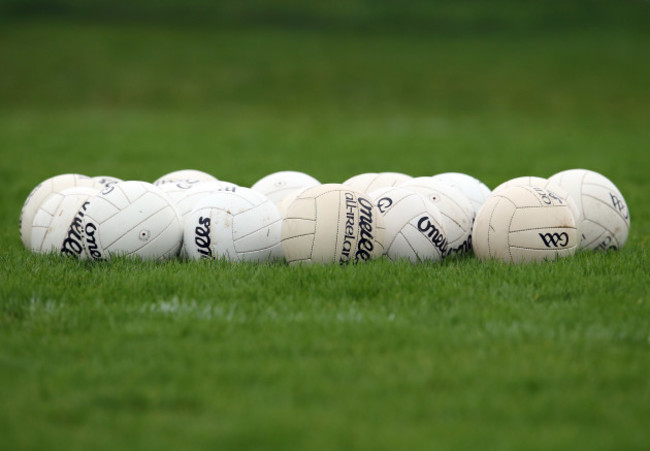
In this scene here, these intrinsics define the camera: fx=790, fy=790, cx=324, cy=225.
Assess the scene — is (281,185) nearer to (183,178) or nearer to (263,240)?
(183,178)

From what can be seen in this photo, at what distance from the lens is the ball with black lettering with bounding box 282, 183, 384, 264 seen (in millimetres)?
7219

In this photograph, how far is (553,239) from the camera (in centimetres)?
749

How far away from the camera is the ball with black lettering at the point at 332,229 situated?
284 inches

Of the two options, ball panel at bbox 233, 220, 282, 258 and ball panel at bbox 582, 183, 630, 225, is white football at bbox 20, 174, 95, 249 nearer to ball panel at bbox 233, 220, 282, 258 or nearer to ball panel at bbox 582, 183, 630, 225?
ball panel at bbox 233, 220, 282, 258

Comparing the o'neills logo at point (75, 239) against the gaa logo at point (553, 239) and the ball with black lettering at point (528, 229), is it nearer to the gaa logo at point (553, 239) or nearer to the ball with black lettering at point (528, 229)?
the ball with black lettering at point (528, 229)

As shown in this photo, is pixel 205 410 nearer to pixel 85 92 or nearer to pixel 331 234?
pixel 331 234

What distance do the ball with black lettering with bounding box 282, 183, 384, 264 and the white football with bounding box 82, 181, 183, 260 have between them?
1203 mm

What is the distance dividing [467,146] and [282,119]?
9.45 m

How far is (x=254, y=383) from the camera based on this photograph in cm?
469

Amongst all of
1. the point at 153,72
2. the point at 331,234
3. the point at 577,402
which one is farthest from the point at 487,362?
the point at 153,72

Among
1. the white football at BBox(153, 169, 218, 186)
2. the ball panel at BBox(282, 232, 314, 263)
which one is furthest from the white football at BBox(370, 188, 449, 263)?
the white football at BBox(153, 169, 218, 186)

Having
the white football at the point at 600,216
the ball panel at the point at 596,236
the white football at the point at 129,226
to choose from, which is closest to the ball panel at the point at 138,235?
the white football at the point at 129,226

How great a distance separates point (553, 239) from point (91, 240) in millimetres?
4406

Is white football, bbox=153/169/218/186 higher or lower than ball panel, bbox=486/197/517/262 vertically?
higher
